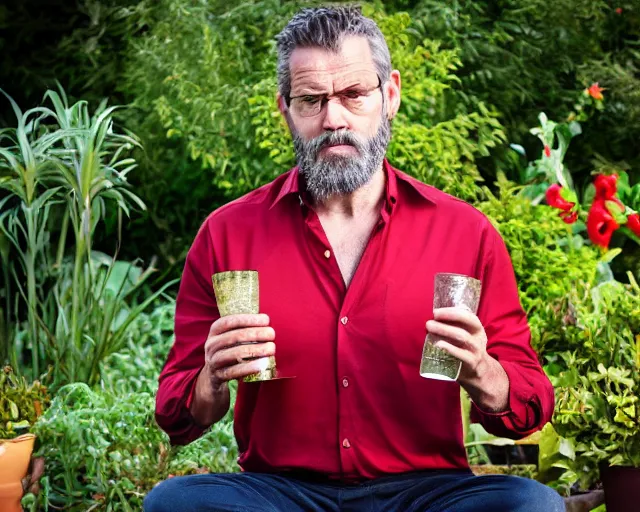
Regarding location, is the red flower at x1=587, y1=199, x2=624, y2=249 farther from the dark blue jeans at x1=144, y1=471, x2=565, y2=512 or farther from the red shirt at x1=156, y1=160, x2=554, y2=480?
the dark blue jeans at x1=144, y1=471, x2=565, y2=512

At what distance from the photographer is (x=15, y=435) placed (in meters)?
3.89

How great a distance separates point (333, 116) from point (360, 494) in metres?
1.00

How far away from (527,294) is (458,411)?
77.7 inches

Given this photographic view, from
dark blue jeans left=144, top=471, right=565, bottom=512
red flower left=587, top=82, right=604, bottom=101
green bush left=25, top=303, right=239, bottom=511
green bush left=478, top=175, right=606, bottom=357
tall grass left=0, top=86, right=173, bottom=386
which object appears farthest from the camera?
red flower left=587, top=82, right=604, bottom=101

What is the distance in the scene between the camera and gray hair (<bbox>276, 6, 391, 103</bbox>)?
2.92 m

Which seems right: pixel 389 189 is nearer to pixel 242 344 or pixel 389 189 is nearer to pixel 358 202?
pixel 358 202

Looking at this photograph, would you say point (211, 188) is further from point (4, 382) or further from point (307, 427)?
point (307, 427)

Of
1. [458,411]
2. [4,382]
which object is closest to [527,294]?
[458,411]

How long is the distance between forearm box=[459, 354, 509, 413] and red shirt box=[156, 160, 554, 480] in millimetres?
60

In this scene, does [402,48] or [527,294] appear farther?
[402,48]

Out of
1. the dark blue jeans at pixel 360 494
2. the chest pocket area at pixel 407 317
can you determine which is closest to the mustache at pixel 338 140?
the chest pocket area at pixel 407 317

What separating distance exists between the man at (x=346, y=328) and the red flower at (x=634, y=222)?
89.0 inches

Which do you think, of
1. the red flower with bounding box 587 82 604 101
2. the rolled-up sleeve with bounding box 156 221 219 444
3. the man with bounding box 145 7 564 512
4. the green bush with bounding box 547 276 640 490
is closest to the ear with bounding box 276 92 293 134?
the man with bounding box 145 7 564 512

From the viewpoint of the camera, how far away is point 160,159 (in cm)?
594
